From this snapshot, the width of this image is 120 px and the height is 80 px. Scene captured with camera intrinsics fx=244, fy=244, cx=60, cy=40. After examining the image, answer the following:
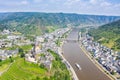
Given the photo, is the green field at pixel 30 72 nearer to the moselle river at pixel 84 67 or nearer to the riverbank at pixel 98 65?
the moselle river at pixel 84 67

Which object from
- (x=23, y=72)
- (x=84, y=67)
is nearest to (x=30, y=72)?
(x=23, y=72)

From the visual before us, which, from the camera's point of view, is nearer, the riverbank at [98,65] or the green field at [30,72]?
the green field at [30,72]

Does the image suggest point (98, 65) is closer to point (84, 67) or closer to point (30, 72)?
point (84, 67)

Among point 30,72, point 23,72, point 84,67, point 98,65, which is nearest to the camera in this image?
point 23,72

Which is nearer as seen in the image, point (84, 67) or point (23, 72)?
point (23, 72)

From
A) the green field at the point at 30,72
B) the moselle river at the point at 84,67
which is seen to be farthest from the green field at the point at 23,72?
the moselle river at the point at 84,67

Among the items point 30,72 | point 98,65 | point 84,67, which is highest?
point 30,72

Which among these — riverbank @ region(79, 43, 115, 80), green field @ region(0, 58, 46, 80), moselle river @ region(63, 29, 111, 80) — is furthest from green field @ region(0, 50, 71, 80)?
riverbank @ region(79, 43, 115, 80)

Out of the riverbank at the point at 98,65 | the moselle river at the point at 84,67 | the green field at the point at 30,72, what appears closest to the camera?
the green field at the point at 30,72

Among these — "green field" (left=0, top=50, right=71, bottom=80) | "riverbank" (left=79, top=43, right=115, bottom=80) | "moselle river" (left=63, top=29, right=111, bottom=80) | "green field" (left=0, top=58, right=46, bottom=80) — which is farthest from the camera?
"riverbank" (left=79, top=43, right=115, bottom=80)

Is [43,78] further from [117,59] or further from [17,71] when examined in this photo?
[117,59]

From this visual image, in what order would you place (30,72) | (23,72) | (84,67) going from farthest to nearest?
(84,67)
(30,72)
(23,72)

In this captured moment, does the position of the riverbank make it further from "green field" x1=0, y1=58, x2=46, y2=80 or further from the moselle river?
"green field" x1=0, y1=58, x2=46, y2=80

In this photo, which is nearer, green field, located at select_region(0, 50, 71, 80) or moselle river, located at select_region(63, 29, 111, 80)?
green field, located at select_region(0, 50, 71, 80)
